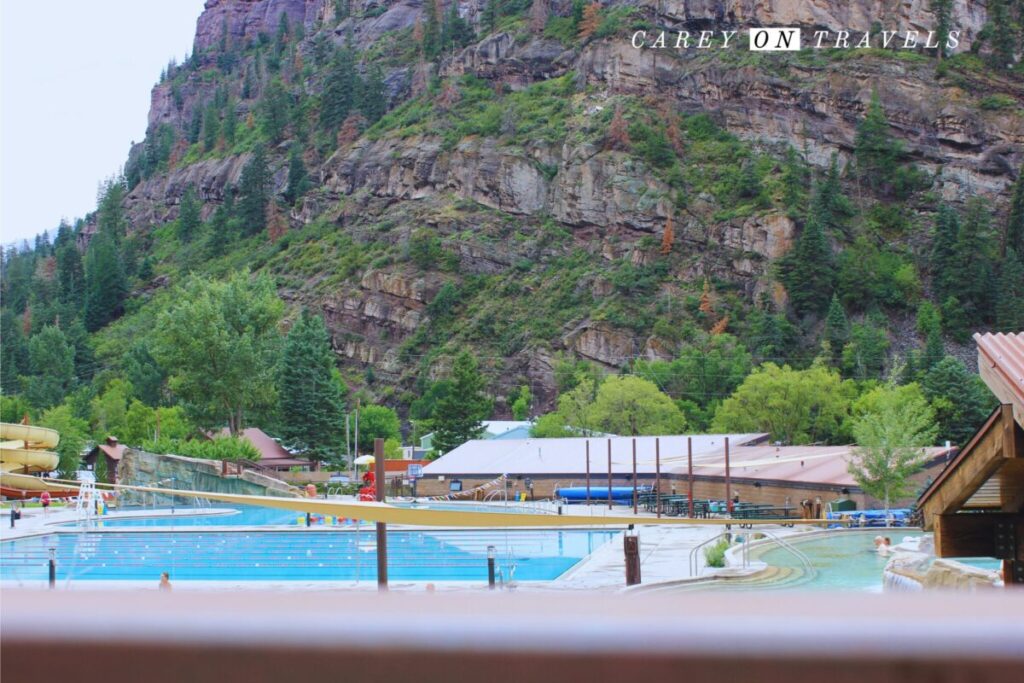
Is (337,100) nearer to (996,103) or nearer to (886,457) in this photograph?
(996,103)

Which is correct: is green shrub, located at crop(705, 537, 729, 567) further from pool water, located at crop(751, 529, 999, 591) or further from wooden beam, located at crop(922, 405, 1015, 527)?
wooden beam, located at crop(922, 405, 1015, 527)

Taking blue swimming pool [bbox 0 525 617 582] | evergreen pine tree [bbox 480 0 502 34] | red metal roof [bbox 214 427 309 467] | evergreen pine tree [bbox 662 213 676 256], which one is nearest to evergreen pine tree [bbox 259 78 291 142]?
evergreen pine tree [bbox 480 0 502 34]

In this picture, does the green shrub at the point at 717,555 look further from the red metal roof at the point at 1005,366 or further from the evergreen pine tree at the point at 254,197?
the evergreen pine tree at the point at 254,197

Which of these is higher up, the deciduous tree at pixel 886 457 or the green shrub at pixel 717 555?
the deciduous tree at pixel 886 457

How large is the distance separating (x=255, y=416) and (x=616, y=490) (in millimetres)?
26735

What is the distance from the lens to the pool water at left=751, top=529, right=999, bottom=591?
14.8 metres

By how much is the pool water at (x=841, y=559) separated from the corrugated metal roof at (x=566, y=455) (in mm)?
14226

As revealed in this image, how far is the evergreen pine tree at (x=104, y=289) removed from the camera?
100 meters

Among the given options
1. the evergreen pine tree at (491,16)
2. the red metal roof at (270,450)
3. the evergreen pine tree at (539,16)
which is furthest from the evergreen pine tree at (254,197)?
the red metal roof at (270,450)

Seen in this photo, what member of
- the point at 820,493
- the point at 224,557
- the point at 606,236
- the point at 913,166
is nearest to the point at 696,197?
the point at 606,236

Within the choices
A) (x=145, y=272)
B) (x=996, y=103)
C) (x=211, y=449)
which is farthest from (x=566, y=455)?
(x=145, y=272)

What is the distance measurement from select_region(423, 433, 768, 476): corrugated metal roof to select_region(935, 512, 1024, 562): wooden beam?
28.0 metres

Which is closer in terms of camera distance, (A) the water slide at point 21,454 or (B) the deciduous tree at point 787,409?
(A) the water slide at point 21,454

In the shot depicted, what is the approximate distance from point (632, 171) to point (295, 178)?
39.3 meters
